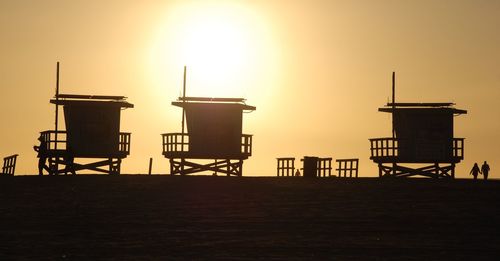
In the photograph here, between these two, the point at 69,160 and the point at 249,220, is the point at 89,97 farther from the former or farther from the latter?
the point at 249,220

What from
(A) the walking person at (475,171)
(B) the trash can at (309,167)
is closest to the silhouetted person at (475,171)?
(A) the walking person at (475,171)

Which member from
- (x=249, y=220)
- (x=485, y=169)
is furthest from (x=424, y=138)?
(x=249, y=220)

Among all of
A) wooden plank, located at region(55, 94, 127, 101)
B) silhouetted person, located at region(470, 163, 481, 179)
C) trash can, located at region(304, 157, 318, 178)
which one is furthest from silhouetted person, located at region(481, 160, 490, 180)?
wooden plank, located at region(55, 94, 127, 101)

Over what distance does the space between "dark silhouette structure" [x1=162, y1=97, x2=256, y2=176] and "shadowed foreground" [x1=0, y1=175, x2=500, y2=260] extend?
16146 millimetres

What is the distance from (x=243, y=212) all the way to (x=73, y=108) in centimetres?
2747

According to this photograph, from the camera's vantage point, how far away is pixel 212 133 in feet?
174

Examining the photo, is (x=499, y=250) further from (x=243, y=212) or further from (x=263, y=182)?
(x=263, y=182)

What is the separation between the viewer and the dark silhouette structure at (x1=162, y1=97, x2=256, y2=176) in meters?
52.9

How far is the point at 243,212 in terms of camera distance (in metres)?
27.0

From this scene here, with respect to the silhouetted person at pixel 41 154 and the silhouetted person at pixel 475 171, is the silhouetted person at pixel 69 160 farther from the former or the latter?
the silhouetted person at pixel 475 171

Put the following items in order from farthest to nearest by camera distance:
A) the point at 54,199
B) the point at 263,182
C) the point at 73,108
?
the point at 73,108
the point at 263,182
the point at 54,199

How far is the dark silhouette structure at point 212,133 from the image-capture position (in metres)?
52.9

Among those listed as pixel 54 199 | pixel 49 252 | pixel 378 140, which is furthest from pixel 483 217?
pixel 378 140

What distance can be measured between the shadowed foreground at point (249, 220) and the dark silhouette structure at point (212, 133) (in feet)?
53.0
